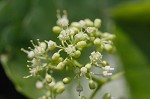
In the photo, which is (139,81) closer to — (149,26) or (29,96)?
(149,26)

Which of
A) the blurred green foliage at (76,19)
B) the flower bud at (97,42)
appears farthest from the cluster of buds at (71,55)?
the blurred green foliage at (76,19)

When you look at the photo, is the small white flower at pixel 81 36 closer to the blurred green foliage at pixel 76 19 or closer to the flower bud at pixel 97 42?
the flower bud at pixel 97 42

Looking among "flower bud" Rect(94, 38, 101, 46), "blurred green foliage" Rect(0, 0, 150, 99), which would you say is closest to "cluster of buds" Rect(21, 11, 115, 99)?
"flower bud" Rect(94, 38, 101, 46)

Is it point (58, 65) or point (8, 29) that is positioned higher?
point (8, 29)

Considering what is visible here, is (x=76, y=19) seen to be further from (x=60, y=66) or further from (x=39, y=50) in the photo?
(x=60, y=66)

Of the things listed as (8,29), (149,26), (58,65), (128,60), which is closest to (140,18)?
(149,26)

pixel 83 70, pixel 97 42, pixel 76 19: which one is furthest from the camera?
pixel 76 19

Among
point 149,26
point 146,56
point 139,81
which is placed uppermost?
point 149,26

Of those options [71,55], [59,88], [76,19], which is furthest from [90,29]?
[76,19]
